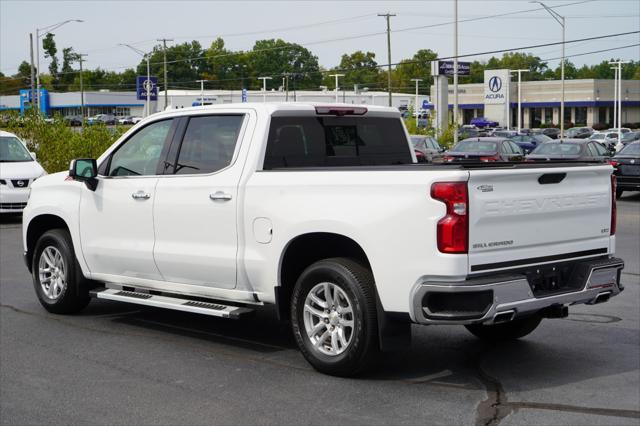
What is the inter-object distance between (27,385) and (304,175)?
256cm

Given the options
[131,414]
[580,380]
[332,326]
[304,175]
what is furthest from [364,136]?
[131,414]

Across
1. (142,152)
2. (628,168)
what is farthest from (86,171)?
(628,168)

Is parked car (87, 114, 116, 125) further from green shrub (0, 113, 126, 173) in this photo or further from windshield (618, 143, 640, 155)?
windshield (618, 143, 640, 155)

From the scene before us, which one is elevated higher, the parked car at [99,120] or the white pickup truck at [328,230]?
the parked car at [99,120]

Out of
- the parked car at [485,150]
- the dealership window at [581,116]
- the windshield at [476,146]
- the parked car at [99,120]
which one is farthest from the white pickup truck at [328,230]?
the dealership window at [581,116]

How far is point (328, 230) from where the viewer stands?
6.91 metres

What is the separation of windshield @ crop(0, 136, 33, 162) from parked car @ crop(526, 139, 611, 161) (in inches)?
582

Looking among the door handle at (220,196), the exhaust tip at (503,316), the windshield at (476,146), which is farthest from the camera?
the windshield at (476,146)

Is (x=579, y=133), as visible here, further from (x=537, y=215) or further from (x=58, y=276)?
(x=537, y=215)

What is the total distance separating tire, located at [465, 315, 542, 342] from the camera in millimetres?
8078

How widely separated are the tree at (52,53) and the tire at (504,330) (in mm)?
159371

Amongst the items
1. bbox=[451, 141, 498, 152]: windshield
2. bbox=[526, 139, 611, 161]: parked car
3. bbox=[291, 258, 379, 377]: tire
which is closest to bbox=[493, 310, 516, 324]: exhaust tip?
bbox=[291, 258, 379, 377]: tire

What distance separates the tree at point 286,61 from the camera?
158625 mm

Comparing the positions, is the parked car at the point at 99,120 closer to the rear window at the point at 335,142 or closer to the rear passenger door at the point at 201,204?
the rear passenger door at the point at 201,204
